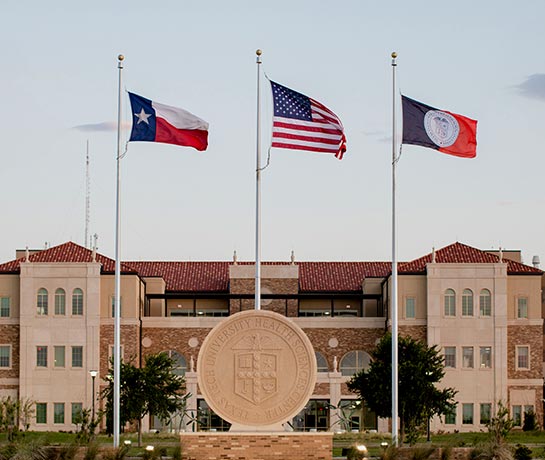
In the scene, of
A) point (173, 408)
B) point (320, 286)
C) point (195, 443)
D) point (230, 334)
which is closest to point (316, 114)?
point (230, 334)

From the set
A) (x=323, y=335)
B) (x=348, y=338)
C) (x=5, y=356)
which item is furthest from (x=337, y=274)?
(x=5, y=356)

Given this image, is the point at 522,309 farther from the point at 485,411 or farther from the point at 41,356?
the point at 41,356

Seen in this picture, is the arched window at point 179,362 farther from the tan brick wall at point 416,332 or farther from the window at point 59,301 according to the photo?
the tan brick wall at point 416,332

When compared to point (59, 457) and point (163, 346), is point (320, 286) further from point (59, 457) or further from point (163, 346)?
point (59, 457)

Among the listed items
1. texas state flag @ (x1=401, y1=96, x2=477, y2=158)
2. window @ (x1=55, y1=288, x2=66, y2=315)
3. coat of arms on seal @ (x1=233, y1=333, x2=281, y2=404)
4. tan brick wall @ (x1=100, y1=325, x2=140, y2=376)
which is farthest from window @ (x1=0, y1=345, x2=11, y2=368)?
coat of arms on seal @ (x1=233, y1=333, x2=281, y2=404)

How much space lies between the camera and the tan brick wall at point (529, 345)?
83875 millimetres

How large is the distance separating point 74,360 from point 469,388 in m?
22.4

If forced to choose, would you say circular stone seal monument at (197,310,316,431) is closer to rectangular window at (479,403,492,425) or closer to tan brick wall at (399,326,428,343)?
tan brick wall at (399,326,428,343)

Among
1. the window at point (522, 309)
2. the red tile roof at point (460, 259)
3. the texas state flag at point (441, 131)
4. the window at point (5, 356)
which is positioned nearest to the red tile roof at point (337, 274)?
the red tile roof at point (460, 259)

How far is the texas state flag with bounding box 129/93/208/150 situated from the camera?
49.9 meters

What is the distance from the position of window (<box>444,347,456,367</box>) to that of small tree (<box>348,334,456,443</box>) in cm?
1101

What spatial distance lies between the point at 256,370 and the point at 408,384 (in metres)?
26.7

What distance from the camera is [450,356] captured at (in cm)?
8312

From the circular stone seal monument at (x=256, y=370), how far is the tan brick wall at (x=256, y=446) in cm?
48
